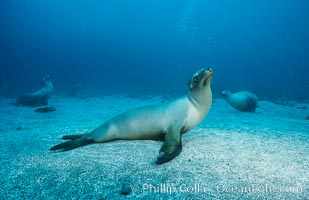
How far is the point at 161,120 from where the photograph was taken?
4.07m

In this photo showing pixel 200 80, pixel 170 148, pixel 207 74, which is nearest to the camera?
pixel 170 148

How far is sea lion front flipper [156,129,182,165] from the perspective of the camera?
3.14 meters

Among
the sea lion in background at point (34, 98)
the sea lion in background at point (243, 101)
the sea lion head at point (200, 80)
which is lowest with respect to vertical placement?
the sea lion head at point (200, 80)

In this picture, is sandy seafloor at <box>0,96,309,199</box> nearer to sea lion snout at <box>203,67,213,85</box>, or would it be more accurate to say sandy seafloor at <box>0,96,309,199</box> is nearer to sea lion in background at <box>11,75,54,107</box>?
sea lion snout at <box>203,67,213,85</box>

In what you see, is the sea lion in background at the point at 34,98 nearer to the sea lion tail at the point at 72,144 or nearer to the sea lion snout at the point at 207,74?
the sea lion tail at the point at 72,144

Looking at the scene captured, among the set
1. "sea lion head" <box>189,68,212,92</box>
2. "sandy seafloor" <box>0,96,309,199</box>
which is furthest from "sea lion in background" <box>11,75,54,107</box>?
"sea lion head" <box>189,68,212,92</box>

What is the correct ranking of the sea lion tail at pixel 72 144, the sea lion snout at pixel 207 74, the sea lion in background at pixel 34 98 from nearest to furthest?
the sea lion tail at pixel 72 144
the sea lion snout at pixel 207 74
the sea lion in background at pixel 34 98

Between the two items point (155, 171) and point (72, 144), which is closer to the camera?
point (155, 171)

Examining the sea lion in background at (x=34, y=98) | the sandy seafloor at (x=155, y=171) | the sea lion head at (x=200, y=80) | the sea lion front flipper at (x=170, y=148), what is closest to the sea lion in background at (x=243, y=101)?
the sandy seafloor at (x=155, y=171)

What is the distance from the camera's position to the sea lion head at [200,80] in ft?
12.9

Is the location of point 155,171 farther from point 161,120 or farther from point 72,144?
point 72,144

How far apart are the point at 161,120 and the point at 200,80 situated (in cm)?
88

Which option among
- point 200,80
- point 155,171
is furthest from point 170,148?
point 200,80

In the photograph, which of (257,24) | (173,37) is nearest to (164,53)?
(173,37)
